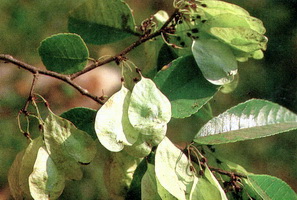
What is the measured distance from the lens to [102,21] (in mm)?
1302

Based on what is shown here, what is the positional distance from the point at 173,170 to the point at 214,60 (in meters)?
0.32

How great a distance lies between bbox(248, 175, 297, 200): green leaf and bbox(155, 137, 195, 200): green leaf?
6.7 inches

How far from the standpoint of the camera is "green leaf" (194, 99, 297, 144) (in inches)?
44.4

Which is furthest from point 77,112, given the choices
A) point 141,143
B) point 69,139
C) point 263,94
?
point 263,94

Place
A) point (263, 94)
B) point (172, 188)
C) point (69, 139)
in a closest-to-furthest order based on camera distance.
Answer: point (172, 188) → point (69, 139) → point (263, 94)

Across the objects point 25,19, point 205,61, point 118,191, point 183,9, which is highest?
point 183,9

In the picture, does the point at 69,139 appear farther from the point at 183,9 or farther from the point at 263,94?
the point at 263,94

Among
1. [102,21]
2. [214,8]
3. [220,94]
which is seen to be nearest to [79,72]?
[102,21]

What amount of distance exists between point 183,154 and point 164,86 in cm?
21

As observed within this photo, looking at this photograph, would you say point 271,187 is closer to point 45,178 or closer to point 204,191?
point 204,191

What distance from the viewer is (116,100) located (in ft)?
3.47

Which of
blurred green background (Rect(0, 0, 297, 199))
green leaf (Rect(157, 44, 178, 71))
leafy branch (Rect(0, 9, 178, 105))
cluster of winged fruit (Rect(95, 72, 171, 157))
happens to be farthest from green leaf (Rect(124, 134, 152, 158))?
blurred green background (Rect(0, 0, 297, 199))

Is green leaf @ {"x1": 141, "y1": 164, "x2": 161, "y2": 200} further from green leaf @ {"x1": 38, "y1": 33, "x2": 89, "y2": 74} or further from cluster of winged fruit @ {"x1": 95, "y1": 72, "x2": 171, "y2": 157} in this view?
green leaf @ {"x1": 38, "y1": 33, "x2": 89, "y2": 74}

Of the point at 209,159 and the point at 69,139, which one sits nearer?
the point at 69,139
